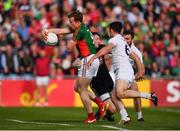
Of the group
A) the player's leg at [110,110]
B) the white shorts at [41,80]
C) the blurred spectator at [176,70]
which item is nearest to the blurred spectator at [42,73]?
the white shorts at [41,80]

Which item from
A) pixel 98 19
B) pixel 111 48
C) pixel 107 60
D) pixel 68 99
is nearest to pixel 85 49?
pixel 111 48

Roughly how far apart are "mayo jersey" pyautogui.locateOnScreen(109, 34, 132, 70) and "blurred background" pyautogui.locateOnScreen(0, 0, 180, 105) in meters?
11.5

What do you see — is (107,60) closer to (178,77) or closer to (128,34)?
(128,34)

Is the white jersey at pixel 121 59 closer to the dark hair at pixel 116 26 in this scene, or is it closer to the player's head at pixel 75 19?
the dark hair at pixel 116 26

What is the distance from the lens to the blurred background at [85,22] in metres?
30.5

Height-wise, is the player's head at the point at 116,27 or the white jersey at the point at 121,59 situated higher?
the player's head at the point at 116,27

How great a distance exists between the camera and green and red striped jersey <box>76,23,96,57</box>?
1772 cm

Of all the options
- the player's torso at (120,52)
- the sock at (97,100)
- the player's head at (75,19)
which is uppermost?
the player's head at (75,19)

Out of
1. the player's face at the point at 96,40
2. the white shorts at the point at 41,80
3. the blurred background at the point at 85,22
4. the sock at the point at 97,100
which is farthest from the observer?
the blurred background at the point at 85,22

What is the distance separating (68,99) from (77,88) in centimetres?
1265

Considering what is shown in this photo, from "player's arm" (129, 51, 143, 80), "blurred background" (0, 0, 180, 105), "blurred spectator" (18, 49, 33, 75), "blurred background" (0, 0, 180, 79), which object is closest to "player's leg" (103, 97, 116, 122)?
"player's arm" (129, 51, 143, 80)

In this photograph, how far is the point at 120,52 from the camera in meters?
17.7

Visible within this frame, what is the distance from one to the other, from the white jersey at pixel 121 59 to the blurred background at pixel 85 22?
1154 centimetres

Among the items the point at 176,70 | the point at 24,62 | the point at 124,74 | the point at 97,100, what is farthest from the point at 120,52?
the point at 176,70
